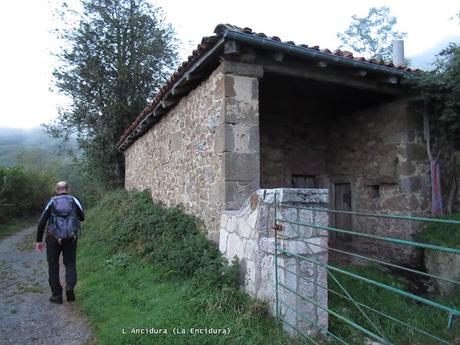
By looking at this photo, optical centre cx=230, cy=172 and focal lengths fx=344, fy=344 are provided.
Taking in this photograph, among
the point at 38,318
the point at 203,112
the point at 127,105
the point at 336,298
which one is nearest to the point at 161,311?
the point at 38,318

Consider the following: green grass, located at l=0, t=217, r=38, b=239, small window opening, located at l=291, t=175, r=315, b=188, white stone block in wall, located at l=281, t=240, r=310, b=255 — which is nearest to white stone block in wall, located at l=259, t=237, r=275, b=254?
white stone block in wall, located at l=281, t=240, r=310, b=255

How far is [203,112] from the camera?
550 cm

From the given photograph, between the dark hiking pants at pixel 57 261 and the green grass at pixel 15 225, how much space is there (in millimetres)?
8629

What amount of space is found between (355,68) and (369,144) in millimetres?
2333

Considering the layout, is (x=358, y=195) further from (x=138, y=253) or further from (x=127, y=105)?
(x=127, y=105)

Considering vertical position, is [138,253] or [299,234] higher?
[299,234]

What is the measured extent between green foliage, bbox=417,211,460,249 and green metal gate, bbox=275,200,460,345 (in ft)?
0.05

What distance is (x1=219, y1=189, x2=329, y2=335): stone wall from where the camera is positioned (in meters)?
3.29

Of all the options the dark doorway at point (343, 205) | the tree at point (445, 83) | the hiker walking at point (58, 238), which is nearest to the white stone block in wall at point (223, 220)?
the hiker walking at point (58, 238)

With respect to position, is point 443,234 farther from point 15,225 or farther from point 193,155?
point 15,225

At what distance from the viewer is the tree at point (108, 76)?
14031mm

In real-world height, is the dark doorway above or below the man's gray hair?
below

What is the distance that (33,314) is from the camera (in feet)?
13.7

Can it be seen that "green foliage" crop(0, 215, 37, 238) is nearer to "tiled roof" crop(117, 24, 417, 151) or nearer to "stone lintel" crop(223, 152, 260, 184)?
"tiled roof" crop(117, 24, 417, 151)
